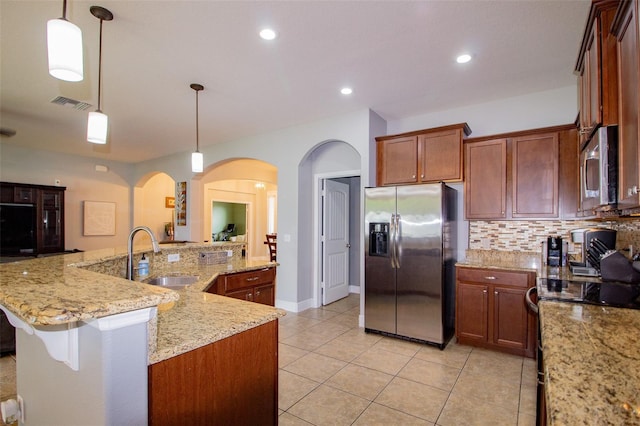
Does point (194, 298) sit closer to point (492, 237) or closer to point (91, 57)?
point (91, 57)

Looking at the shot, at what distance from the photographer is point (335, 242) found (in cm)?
528

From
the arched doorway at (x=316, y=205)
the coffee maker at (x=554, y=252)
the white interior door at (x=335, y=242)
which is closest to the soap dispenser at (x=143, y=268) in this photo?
the arched doorway at (x=316, y=205)

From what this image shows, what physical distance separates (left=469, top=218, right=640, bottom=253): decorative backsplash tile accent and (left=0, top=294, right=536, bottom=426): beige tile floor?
1195 mm

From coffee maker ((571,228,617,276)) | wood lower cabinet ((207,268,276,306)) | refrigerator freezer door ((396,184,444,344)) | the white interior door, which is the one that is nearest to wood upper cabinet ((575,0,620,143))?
coffee maker ((571,228,617,276))

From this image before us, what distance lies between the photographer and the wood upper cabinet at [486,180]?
11.4ft

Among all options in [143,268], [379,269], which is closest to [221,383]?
[143,268]

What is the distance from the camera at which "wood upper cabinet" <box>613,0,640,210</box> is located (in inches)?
51.7

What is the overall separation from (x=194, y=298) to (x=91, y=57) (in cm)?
239

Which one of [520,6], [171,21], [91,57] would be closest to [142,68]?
[91,57]

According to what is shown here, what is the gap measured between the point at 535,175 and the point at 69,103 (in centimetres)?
524

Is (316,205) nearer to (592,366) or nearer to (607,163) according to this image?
(607,163)

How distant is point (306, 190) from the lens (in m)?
4.88

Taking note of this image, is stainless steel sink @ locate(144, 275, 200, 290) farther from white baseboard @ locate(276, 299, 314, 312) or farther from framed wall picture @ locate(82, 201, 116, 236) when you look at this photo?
framed wall picture @ locate(82, 201, 116, 236)

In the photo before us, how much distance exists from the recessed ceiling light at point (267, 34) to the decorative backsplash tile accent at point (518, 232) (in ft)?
9.85
